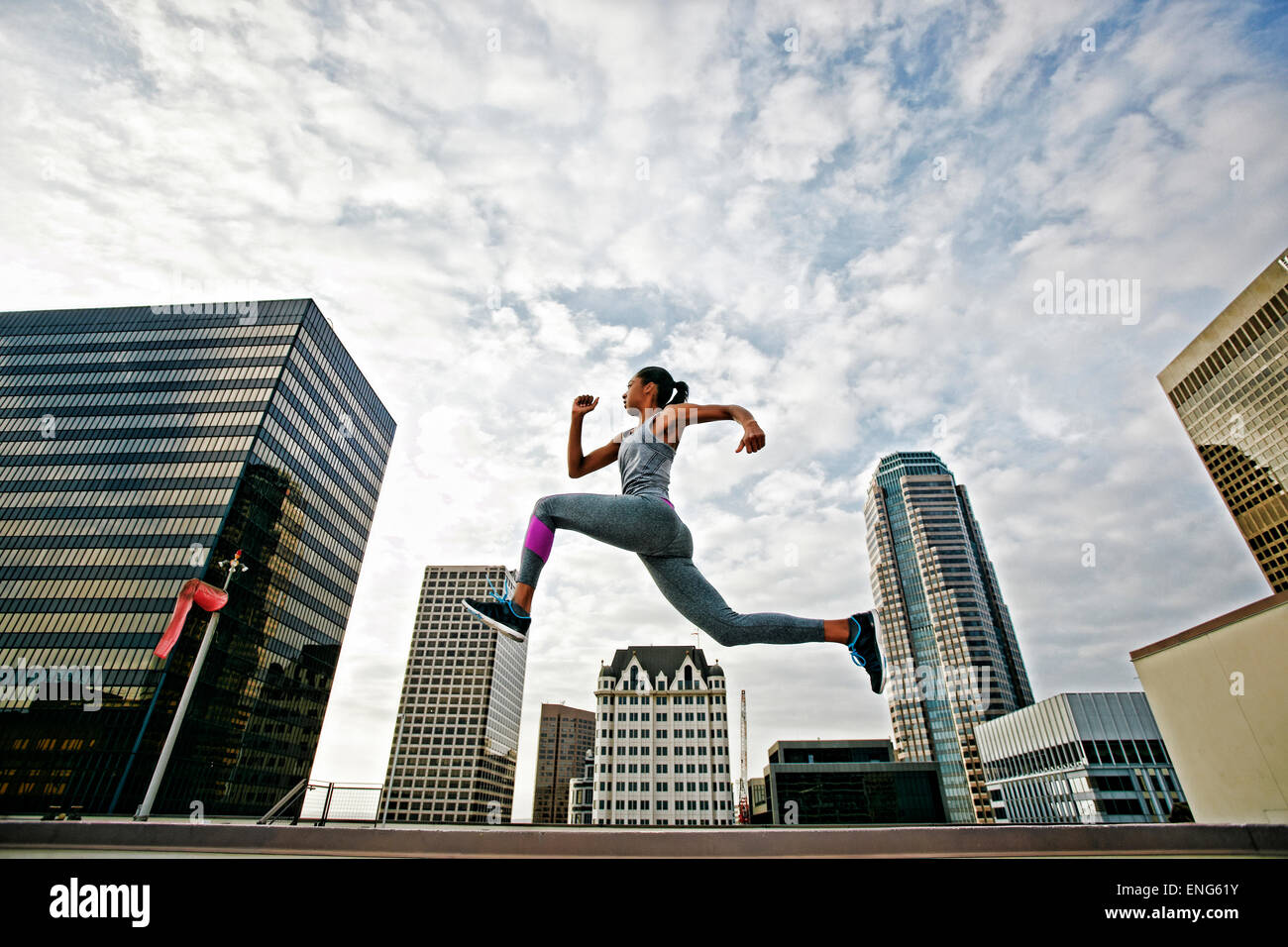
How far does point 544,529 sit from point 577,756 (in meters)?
221

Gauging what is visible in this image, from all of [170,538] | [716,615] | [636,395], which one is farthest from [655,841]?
[170,538]

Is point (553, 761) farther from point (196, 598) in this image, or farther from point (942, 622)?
point (196, 598)

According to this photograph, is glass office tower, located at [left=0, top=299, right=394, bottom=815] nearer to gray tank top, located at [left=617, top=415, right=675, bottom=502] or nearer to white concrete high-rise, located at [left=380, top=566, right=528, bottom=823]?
gray tank top, located at [left=617, top=415, right=675, bottom=502]

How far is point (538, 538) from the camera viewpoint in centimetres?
404

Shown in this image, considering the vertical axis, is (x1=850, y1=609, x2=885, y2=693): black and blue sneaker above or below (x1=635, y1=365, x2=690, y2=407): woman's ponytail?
below

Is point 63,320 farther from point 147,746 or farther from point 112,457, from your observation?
point 147,746

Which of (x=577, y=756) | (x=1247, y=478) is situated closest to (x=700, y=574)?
(x=1247, y=478)

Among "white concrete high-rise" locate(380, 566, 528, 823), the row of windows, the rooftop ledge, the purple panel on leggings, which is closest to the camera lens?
the rooftop ledge

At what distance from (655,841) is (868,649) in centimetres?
213

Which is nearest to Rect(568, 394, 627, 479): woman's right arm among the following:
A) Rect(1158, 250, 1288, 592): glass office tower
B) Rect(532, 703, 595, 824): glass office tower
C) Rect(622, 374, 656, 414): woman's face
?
Rect(622, 374, 656, 414): woman's face

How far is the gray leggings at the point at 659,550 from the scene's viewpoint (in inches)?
154

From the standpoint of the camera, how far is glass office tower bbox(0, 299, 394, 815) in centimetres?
5396

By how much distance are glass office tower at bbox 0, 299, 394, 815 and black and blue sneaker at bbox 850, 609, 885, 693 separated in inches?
2755

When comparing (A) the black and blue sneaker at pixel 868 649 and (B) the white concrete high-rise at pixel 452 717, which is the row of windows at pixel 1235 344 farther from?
(B) the white concrete high-rise at pixel 452 717
